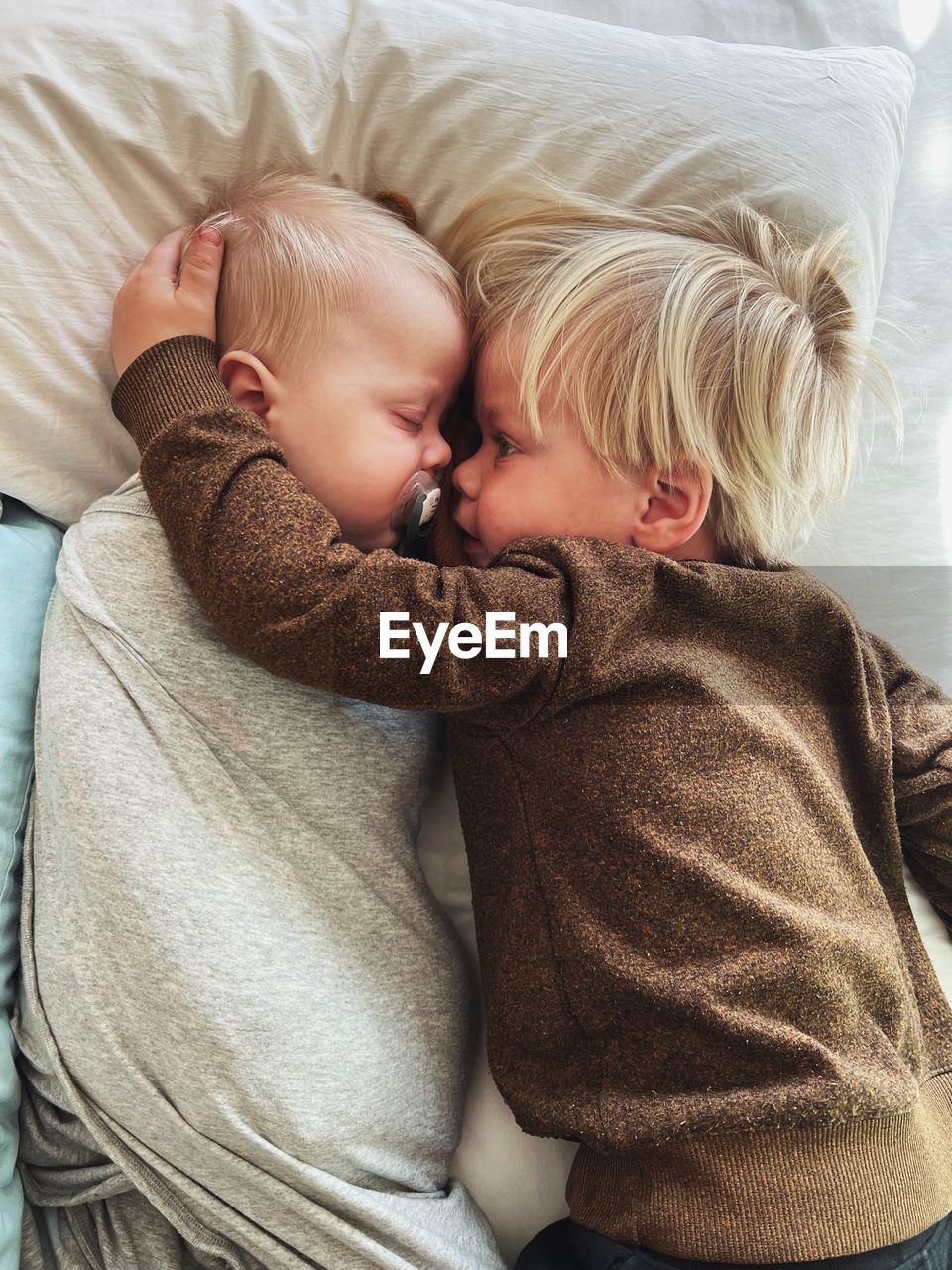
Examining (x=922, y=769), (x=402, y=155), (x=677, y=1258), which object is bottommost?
(x=677, y=1258)

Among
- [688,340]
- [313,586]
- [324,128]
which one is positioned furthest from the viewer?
[324,128]

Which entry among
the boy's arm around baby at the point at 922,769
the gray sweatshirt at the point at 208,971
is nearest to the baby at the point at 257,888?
the gray sweatshirt at the point at 208,971

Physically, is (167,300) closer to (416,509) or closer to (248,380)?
(248,380)

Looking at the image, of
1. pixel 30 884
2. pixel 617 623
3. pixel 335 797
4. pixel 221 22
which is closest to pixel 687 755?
pixel 617 623

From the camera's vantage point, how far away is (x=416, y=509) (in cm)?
80

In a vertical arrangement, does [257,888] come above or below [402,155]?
below

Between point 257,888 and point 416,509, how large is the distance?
1.08 ft

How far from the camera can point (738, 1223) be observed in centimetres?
67

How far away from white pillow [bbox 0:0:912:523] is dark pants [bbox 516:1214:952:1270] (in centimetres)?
75

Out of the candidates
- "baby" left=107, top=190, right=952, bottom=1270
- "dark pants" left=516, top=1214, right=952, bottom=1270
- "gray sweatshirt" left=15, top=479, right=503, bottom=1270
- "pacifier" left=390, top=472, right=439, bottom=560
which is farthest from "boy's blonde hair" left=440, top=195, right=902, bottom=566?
"dark pants" left=516, top=1214, right=952, bottom=1270

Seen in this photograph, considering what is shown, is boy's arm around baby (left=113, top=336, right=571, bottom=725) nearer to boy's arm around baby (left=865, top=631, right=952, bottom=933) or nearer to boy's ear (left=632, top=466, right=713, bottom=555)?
boy's ear (left=632, top=466, right=713, bottom=555)

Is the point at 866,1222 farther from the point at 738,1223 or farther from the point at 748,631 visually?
the point at 748,631

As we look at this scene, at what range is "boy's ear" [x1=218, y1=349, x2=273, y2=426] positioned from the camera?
2.56ft

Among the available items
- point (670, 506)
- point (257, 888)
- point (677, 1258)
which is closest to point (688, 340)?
point (670, 506)
